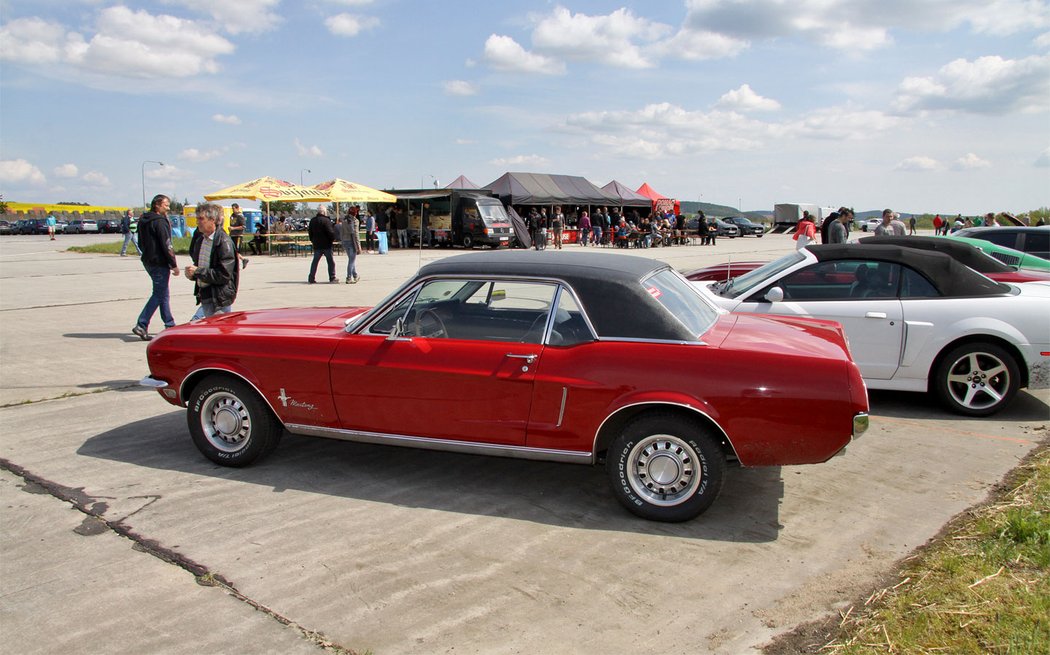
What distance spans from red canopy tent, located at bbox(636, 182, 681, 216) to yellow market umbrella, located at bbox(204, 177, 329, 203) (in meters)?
18.5

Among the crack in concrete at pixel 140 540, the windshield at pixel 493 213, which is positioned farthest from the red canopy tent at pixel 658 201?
the crack in concrete at pixel 140 540

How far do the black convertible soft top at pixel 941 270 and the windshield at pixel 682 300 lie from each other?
256 centimetres

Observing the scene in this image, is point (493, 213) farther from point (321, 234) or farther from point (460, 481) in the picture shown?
point (460, 481)

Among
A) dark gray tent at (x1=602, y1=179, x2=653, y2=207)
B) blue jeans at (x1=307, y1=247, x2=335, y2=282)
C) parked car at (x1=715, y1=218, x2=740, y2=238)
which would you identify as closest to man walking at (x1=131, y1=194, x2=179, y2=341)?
blue jeans at (x1=307, y1=247, x2=335, y2=282)

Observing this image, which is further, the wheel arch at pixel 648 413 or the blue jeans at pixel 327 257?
the blue jeans at pixel 327 257

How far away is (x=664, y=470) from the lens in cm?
427

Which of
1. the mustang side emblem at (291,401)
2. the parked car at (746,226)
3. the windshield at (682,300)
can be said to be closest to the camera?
the windshield at (682,300)

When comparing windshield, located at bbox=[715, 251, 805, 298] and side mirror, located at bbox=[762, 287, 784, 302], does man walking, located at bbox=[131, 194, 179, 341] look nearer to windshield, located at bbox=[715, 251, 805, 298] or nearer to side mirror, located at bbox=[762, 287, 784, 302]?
windshield, located at bbox=[715, 251, 805, 298]

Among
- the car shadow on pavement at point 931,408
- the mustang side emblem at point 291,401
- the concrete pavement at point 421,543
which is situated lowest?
the concrete pavement at point 421,543

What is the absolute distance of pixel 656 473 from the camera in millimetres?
4273

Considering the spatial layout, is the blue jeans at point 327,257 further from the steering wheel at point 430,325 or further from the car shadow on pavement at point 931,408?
the steering wheel at point 430,325

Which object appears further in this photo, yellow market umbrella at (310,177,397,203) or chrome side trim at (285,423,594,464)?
yellow market umbrella at (310,177,397,203)

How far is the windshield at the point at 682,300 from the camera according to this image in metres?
4.52

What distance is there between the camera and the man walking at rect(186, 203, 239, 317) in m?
7.23
